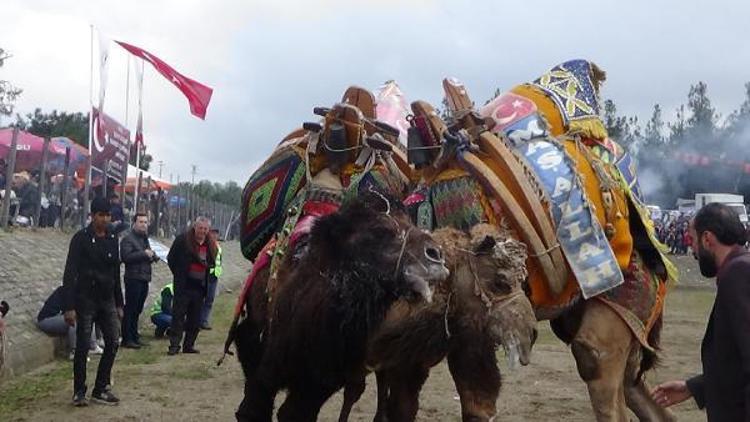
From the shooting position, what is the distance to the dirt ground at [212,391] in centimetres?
808

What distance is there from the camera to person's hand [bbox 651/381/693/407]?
4.21 m

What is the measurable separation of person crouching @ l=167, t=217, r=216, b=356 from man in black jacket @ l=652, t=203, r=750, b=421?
946 centimetres

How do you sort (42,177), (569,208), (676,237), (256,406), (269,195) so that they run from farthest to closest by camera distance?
(676,237)
(42,177)
(269,195)
(569,208)
(256,406)

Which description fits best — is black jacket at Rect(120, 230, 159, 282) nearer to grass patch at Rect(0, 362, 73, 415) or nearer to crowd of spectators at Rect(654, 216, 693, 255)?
grass patch at Rect(0, 362, 73, 415)

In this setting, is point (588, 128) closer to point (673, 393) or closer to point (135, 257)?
point (673, 393)

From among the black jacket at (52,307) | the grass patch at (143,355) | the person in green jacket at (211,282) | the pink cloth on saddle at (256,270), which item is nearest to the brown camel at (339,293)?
the pink cloth on saddle at (256,270)

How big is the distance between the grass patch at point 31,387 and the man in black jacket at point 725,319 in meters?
6.31

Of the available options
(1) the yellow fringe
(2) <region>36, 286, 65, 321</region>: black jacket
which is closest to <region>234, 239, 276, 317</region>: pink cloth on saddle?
(1) the yellow fringe

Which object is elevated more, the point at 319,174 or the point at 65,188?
the point at 65,188

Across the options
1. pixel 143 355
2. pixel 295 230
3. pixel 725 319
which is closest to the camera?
pixel 725 319

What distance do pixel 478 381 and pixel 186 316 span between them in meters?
9.65

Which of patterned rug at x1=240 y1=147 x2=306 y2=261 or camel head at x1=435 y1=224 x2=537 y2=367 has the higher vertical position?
patterned rug at x1=240 y1=147 x2=306 y2=261

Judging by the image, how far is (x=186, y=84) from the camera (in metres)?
17.8

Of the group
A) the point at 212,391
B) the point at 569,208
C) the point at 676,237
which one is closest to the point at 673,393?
the point at 569,208
